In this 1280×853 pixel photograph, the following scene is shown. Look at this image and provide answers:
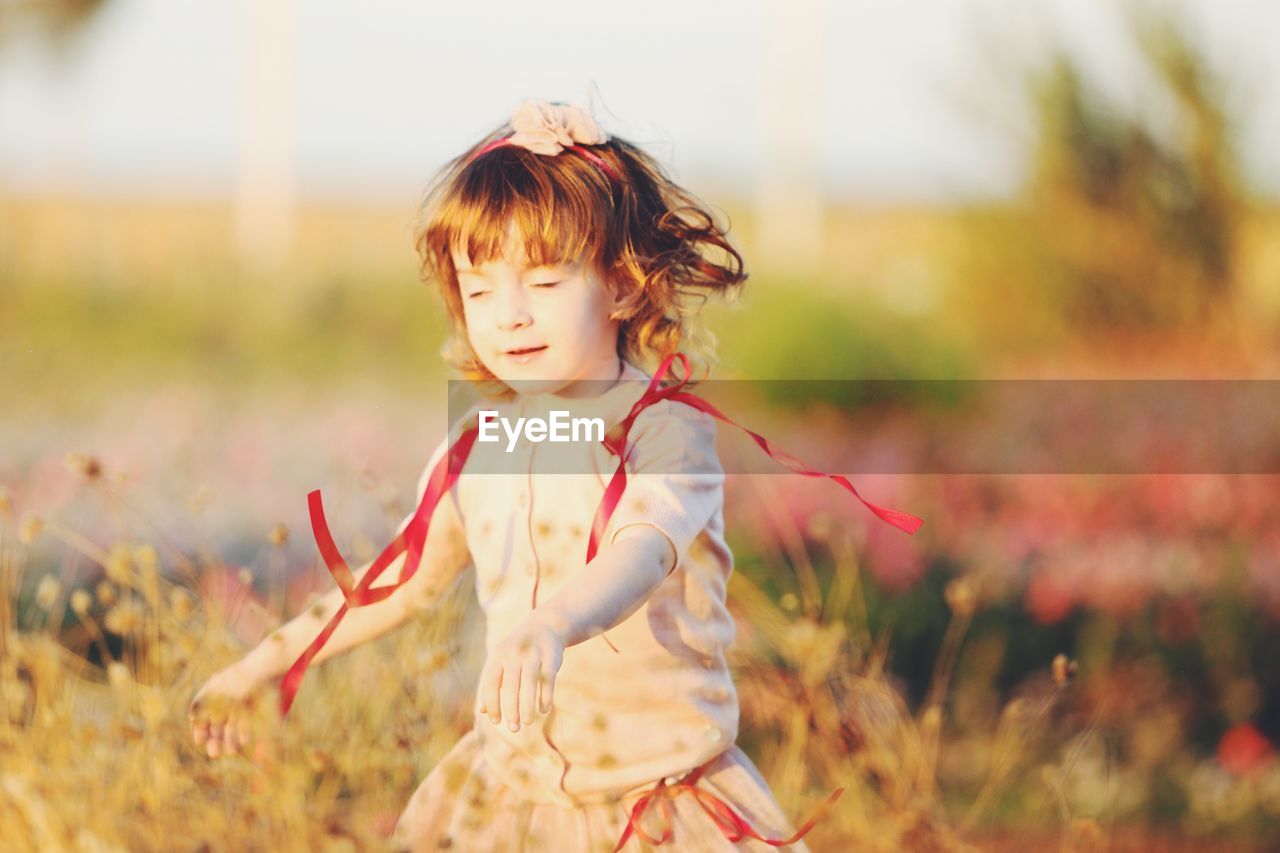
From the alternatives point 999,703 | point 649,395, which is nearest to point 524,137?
point 649,395

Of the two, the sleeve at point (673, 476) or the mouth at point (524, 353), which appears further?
the mouth at point (524, 353)

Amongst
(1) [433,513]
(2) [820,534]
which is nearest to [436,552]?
(1) [433,513]

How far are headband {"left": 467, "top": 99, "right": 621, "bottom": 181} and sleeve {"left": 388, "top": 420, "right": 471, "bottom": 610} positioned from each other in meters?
0.41

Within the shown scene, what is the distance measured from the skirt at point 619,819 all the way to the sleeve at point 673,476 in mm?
303

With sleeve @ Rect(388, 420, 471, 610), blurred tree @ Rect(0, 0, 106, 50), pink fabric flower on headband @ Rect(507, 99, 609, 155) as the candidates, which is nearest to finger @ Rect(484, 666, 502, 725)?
sleeve @ Rect(388, 420, 471, 610)

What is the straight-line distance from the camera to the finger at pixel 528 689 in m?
1.53

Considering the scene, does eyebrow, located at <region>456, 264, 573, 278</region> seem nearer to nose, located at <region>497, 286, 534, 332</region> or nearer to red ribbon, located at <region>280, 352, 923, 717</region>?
nose, located at <region>497, 286, 534, 332</region>

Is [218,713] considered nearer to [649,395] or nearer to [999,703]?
[649,395]

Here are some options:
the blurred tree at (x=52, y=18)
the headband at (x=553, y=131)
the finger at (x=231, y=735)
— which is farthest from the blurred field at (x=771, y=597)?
the blurred tree at (x=52, y=18)

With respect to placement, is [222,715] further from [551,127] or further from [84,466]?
[551,127]

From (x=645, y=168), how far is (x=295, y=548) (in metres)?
2.78

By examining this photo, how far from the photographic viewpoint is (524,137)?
2006mm

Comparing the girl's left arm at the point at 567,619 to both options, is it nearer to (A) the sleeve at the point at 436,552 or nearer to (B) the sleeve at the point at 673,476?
(B) the sleeve at the point at 673,476

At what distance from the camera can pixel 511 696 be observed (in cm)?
154
